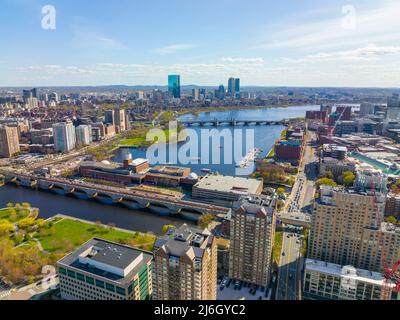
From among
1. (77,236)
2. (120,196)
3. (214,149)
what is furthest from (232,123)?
(77,236)

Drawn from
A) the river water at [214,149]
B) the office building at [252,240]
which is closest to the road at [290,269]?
the office building at [252,240]

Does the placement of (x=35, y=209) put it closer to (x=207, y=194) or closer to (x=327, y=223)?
(x=207, y=194)

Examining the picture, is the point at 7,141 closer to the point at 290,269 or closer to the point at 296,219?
the point at 296,219

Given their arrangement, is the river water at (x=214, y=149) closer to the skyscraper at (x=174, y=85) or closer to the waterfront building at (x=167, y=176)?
the waterfront building at (x=167, y=176)

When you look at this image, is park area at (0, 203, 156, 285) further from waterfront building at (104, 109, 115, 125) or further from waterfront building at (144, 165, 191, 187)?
waterfront building at (104, 109, 115, 125)

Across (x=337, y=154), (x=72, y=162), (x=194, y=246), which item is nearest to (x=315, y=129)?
(x=337, y=154)
